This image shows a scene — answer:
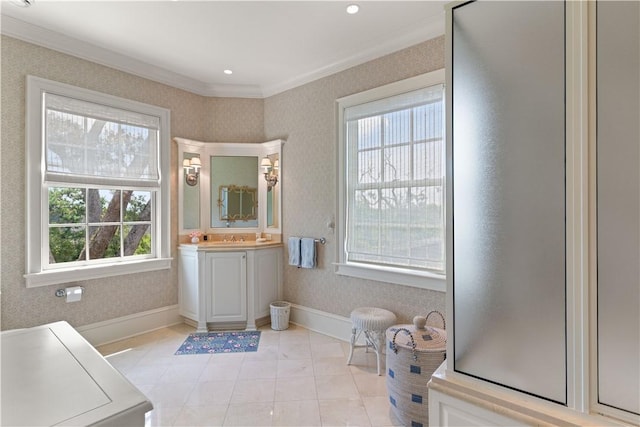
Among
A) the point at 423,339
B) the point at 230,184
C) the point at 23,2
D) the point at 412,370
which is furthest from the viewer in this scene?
the point at 230,184

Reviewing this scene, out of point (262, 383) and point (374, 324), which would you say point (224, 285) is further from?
point (374, 324)

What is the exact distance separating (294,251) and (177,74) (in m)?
2.56

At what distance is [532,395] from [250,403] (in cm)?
183

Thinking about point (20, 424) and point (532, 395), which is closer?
point (20, 424)

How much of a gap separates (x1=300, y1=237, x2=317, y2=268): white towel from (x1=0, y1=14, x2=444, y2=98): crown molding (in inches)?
74.6

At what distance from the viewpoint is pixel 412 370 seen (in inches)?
76.5

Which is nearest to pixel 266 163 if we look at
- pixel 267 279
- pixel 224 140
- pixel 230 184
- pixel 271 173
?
pixel 271 173

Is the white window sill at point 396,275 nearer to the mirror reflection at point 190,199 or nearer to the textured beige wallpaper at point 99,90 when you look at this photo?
the mirror reflection at point 190,199

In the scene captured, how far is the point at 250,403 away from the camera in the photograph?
222 centimetres

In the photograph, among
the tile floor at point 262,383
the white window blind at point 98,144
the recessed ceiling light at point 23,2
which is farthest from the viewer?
the white window blind at point 98,144

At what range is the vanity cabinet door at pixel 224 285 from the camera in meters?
3.57

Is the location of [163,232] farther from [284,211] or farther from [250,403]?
[250,403]

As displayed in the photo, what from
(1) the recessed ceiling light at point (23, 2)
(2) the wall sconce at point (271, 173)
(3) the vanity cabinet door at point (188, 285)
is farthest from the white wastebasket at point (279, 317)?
(1) the recessed ceiling light at point (23, 2)

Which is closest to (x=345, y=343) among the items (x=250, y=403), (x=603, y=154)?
(x=250, y=403)
